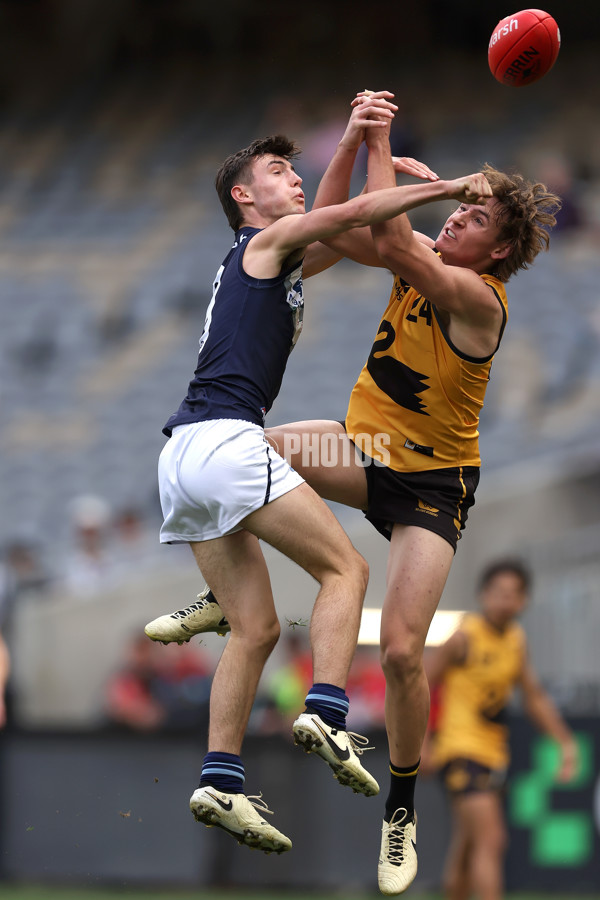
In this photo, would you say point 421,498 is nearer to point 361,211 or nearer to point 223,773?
point 361,211

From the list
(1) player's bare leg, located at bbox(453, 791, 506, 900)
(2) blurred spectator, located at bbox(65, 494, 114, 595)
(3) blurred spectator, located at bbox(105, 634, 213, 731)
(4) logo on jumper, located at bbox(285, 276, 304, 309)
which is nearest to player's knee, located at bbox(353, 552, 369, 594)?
(4) logo on jumper, located at bbox(285, 276, 304, 309)

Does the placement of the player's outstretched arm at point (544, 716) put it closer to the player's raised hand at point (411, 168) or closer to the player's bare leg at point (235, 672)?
the player's bare leg at point (235, 672)

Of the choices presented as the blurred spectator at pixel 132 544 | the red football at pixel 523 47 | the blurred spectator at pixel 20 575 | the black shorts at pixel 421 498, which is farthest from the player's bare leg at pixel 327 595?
the blurred spectator at pixel 132 544

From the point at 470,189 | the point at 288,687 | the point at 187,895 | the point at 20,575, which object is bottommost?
the point at 187,895

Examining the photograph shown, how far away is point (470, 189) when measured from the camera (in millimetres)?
4992

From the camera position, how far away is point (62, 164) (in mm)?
18781

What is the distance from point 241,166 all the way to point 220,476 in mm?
1409

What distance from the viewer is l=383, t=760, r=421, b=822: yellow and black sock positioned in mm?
5703

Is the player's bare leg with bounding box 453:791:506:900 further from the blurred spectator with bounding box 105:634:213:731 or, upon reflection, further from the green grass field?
the blurred spectator with bounding box 105:634:213:731

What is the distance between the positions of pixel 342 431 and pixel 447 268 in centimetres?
99

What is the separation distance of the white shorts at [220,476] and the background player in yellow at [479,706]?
4.12 meters

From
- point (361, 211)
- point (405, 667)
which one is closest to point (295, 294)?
point (361, 211)

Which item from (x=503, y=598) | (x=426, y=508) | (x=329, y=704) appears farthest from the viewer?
(x=503, y=598)

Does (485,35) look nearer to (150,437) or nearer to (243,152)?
(150,437)
